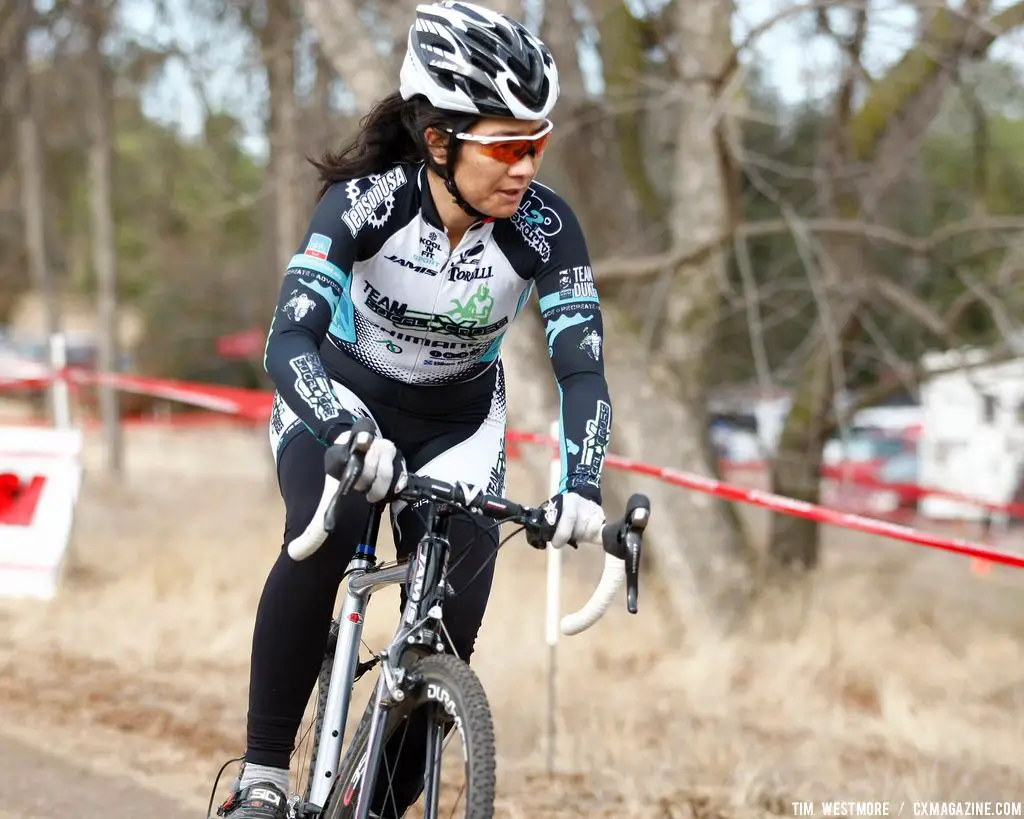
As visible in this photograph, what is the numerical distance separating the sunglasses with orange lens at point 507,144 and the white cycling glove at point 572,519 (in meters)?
0.83

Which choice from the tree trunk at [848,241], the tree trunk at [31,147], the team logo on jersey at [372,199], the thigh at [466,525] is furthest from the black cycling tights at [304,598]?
the tree trunk at [31,147]

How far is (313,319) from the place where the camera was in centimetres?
309

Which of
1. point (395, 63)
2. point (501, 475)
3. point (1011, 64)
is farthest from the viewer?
point (395, 63)

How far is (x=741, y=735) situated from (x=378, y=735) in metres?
3.74

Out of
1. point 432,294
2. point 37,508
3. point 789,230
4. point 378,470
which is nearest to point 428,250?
point 432,294

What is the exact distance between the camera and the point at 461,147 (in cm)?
317

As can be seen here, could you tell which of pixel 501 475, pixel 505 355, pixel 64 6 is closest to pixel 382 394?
pixel 501 475

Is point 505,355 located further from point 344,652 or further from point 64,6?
point 64,6

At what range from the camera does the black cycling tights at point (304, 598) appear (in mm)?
3225

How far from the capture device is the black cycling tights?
322 cm

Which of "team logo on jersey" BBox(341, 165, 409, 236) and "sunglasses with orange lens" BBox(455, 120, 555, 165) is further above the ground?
"sunglasses with orange lens" BBox(455, 120, 555, 165)

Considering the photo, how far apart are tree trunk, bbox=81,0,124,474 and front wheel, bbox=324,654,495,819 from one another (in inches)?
464

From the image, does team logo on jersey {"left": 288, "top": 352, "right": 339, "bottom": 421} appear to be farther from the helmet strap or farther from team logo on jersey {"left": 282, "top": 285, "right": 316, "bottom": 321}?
the helmet strap

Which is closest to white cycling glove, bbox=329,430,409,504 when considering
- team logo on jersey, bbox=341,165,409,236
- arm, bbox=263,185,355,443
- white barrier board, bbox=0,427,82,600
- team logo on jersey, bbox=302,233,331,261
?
arm, bbox=263,185,355,443
